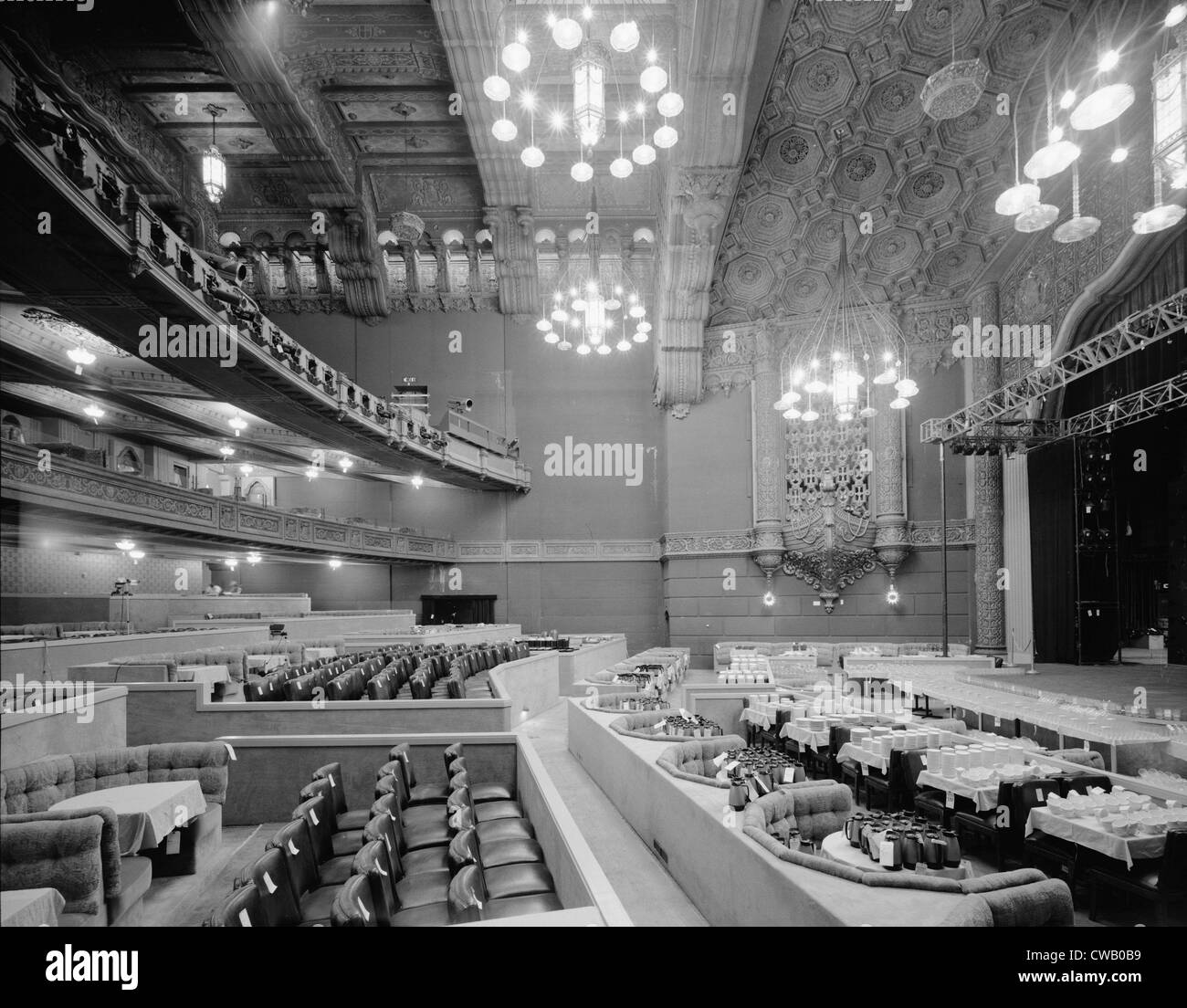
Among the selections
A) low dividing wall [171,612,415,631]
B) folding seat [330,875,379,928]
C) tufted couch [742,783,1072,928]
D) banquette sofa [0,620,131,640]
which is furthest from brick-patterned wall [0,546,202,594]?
tufted couch [742,783,1072,928]

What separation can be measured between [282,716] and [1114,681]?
10.5 meters

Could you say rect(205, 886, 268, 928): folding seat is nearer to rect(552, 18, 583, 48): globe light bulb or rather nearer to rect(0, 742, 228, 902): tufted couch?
rect(0, 742, 228, 902): tufted couch

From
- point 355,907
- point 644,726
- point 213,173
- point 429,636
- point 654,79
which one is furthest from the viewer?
point 429,636

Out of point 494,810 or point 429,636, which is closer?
point 494,810

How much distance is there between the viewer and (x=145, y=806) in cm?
396

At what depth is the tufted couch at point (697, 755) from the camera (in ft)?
15.5

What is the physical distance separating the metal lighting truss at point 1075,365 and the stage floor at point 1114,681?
4.05 metres

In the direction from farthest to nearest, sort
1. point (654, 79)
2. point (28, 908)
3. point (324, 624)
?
point (324, 624) → point (654, 79) → point (28, 908)

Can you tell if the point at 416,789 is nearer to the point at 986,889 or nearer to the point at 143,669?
the point at 143,669

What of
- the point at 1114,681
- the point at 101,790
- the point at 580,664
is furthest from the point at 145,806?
the point at 1114,681

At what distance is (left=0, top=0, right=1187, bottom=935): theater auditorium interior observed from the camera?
415 cm

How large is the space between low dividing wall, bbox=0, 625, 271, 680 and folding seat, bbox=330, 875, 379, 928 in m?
2.60

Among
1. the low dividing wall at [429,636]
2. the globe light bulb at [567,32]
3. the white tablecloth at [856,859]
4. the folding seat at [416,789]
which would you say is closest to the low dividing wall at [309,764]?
the folding seat at [416,789]

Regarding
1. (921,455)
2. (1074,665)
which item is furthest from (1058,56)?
(1074,665)
